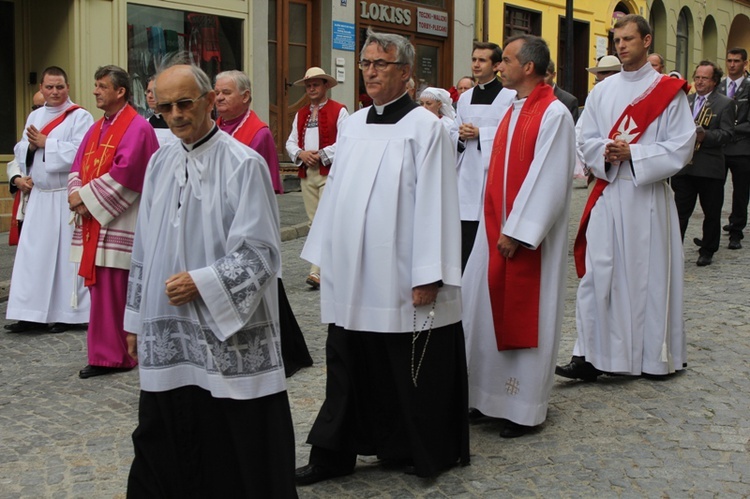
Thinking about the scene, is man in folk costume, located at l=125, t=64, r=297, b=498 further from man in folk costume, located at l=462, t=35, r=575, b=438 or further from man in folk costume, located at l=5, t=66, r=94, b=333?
man in folk costume, located at l=5, t=66, r=94, b=333

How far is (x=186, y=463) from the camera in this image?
3.91 metres

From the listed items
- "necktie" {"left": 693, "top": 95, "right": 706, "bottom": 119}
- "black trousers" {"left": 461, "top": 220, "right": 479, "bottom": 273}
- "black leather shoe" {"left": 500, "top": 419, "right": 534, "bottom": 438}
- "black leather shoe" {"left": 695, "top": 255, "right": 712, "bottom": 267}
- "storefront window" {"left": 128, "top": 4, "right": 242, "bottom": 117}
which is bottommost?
"black leather shoe" {"left": 500, "top": 419, "right": 534, "bottom": 438}

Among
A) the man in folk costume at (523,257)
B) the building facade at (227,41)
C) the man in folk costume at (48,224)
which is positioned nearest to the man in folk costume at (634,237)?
the man in folk costume at (523,257)

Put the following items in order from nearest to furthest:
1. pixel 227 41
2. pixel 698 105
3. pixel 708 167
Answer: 1. pixel 708 167
2. pixel 698 105
3. pixel 227 41

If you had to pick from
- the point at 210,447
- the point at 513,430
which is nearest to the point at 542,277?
the point at 513,430

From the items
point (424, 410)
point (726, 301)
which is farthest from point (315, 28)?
point (424, 410)

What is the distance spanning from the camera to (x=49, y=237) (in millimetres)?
8328

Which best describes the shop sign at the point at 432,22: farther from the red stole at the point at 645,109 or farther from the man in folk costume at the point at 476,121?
the red stole at the point at 645,109

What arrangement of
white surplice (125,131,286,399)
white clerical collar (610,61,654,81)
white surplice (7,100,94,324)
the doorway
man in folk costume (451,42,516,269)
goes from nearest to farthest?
white surplice (125,131,286,399) < white clerical collar (610,61,654,81) < man in folk costume (451,42,516,269) < white surplice (7,100,94,324) < the doorway

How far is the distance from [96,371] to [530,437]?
2933 millimetres

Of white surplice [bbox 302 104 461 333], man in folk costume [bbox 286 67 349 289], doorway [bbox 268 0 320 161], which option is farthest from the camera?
doorway [bbox 268 0 320 161]

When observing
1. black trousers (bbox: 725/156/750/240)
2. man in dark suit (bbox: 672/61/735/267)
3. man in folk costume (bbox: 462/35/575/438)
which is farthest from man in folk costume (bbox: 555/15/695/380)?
black trousers (bbox: 725/156/750/240)

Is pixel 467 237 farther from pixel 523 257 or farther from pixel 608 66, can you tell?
pixel 608 66

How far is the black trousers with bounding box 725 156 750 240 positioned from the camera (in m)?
11.6
